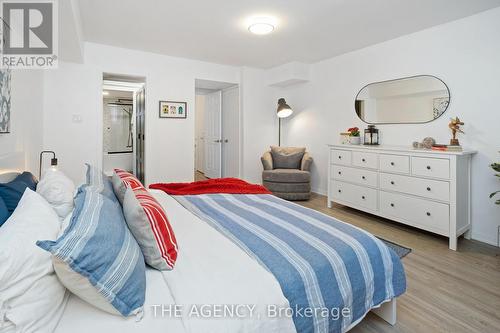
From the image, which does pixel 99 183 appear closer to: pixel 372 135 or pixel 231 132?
pixel 372 135

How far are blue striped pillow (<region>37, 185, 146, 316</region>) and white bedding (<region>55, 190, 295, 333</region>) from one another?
0.06 metres

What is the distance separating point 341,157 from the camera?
399 cm

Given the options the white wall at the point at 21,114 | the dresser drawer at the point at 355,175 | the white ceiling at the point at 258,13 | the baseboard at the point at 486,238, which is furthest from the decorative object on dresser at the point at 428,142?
the white wall at the point at 21,114

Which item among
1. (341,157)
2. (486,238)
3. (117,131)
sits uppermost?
(117,131)

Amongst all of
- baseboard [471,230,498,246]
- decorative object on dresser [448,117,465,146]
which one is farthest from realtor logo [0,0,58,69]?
baseboard [471,230,498,246]

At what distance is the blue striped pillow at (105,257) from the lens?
33.4 inches

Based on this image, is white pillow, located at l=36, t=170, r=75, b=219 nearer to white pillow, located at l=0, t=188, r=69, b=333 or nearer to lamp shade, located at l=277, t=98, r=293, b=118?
white pillow, located at l=0, t=188, r=69, b=333

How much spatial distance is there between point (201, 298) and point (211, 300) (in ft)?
0.12

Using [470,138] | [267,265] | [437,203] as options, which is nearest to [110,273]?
[267,265]

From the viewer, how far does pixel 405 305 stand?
5.99 feet

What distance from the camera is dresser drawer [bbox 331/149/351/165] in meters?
3.88

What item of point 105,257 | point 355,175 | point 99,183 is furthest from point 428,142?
point 105,257

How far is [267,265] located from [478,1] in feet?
10.8

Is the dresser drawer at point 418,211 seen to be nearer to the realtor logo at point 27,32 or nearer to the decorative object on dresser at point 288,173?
the decorative object on dresser at point 288,173
